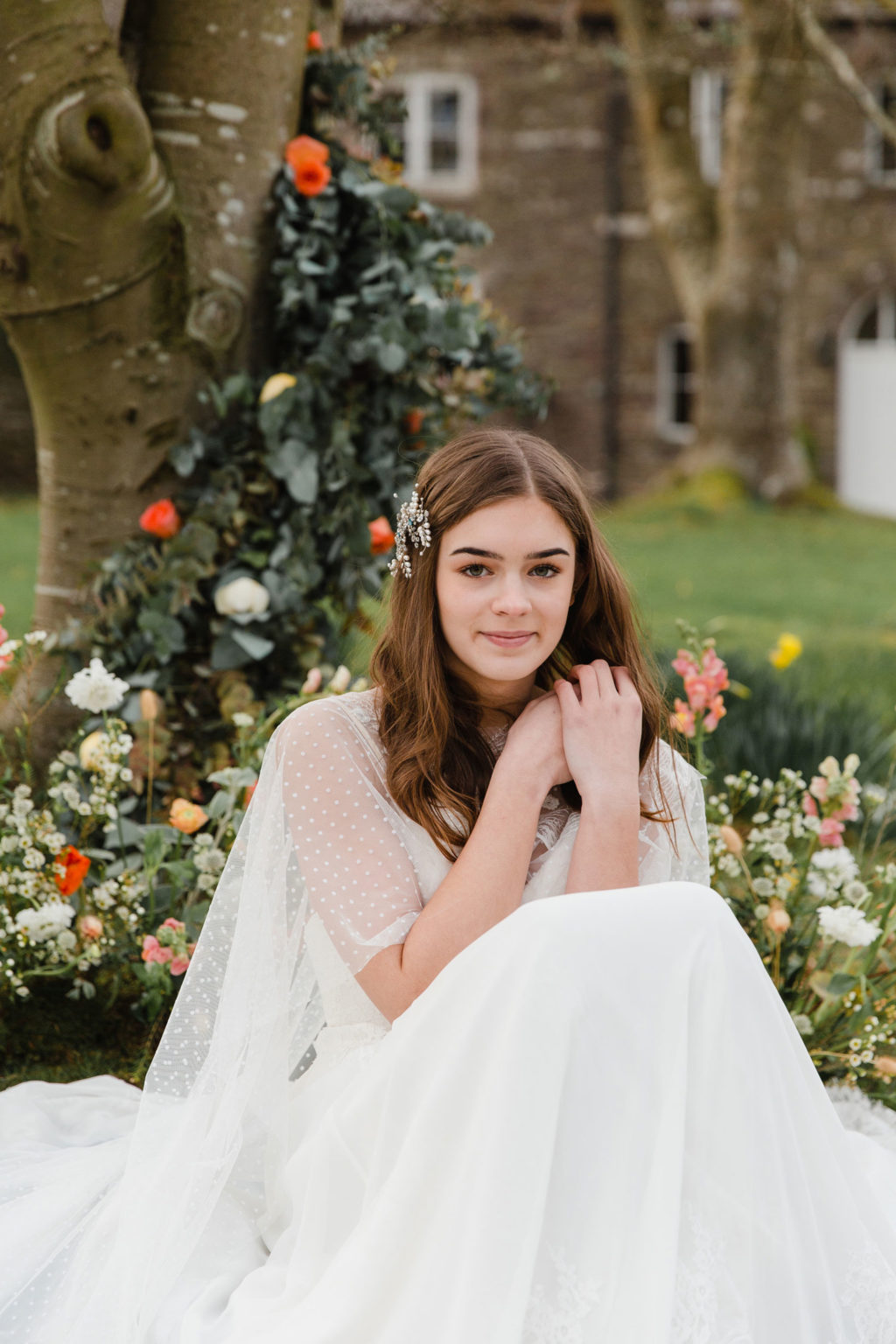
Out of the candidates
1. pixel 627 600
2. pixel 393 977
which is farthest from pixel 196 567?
pixel 393 977

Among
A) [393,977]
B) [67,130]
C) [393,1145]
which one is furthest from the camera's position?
[67,130]

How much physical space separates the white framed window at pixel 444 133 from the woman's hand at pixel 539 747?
1479 cm

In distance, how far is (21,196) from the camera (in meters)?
3.05

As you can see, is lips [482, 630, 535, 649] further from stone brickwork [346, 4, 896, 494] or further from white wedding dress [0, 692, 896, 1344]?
stone brickwork [346, 4, 896, 494]

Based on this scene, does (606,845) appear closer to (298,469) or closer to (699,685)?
(699,685)

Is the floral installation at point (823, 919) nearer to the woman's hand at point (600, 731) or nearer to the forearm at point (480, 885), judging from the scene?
the woman's hand at point (600, 731)

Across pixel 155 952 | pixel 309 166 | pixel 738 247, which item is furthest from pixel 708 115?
pixel 155 952

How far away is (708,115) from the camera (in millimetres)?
16141

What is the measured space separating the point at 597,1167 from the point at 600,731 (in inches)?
30.8

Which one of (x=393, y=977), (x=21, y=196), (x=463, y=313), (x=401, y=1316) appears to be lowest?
(x=401, y=1316)

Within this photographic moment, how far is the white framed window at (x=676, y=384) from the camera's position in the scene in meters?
16.5

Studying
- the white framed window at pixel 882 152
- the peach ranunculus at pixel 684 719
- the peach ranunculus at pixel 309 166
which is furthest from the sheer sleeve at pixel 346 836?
the white framed window at pixel 882 152

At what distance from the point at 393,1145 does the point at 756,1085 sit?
52 cm

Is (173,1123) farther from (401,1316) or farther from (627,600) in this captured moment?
(627,600)
